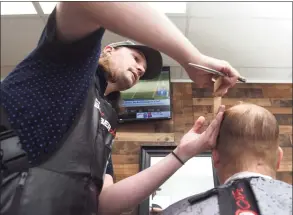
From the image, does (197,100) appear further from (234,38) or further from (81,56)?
(234,38)

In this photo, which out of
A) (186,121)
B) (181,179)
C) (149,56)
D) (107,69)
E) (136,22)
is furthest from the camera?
(181,179)

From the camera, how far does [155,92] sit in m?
2.42

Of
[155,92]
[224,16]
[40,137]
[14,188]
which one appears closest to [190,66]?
[40,137]

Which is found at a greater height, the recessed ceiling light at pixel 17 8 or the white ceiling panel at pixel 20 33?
the recessed ceiling light at pixel 17 8

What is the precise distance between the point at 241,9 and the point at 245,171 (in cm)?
164

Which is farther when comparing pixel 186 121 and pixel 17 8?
pixel 17 8

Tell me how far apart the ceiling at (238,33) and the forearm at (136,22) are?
164 cm

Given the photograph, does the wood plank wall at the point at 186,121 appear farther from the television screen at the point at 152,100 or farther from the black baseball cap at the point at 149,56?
the black baseball cap at the point at 149,56

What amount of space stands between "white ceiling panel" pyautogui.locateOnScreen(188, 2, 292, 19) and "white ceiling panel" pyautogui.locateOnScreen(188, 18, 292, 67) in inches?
1.8

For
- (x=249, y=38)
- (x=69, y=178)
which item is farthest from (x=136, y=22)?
(x=249, y=38)

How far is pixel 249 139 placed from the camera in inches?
43.6

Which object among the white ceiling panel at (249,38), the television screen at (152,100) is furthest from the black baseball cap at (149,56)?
the white ceiling panel at (249,38)

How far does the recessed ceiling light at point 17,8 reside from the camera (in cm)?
235

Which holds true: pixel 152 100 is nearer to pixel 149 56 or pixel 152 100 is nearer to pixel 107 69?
pixel 149 56
